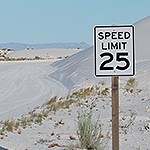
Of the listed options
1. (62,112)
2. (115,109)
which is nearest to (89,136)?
(115,109)

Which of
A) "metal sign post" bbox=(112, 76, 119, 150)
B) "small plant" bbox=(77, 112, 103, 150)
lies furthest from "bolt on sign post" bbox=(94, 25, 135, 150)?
"small plant" bbox=(77, 112, 103, 150)

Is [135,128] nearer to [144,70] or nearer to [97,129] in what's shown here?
[97,129]

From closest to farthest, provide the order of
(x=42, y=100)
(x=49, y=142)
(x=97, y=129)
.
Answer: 1. (x=97, y=129)
2. (x=49, y=142)
3. (x=42, y=100)

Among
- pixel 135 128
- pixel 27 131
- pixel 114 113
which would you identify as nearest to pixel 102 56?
pixel 114 113

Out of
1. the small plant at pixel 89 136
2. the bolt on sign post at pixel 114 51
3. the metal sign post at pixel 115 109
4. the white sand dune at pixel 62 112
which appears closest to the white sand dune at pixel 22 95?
the white sand dune at pixel 62 112

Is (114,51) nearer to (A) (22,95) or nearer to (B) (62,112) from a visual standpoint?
(B) (62,112)

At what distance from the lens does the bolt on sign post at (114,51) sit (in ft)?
24.1

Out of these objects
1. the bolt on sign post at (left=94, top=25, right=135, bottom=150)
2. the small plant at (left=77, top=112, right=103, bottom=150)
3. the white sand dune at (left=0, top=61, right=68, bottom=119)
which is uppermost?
the white sand dune at (left=0, top=61, right=68, bottom=119)

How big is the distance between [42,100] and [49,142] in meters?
15.0

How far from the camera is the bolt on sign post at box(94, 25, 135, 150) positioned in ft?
24.1

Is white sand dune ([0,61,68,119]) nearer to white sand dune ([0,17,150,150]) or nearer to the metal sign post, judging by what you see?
white sand dune ([0,17,150,150])

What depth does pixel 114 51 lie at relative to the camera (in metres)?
7.38

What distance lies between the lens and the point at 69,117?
17.1 meters

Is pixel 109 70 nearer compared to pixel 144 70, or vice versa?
pixel 109 70
